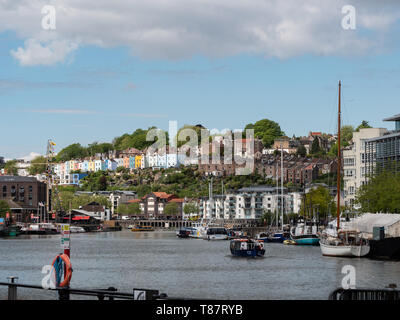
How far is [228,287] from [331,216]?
105m

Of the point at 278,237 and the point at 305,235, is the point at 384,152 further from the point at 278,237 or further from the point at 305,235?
the point at 278,237

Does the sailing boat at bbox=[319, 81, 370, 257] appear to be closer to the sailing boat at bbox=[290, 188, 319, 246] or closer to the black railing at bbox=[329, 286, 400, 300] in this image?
the sailing boat at bbox=[290, 188, 319, 246]

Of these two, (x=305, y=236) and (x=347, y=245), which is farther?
(x=305, y=236)

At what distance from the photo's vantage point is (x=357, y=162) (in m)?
134

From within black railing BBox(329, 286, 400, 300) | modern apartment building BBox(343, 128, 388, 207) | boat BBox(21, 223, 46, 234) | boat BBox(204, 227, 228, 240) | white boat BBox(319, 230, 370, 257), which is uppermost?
modern apartment building BBox(343, 128, 388, 207)

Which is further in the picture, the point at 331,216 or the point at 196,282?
the point at 331,216

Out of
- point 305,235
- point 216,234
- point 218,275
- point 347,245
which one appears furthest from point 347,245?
point 216,234

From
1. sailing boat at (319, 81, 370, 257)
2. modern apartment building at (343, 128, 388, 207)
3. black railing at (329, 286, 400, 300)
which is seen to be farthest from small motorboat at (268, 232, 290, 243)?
black railing at (329, 286, 400, 300)

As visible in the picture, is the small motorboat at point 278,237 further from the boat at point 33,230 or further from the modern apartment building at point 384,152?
the boat at point 33,230

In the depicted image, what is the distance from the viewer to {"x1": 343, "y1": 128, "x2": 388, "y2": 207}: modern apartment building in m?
132

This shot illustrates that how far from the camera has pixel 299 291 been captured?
150 feet
